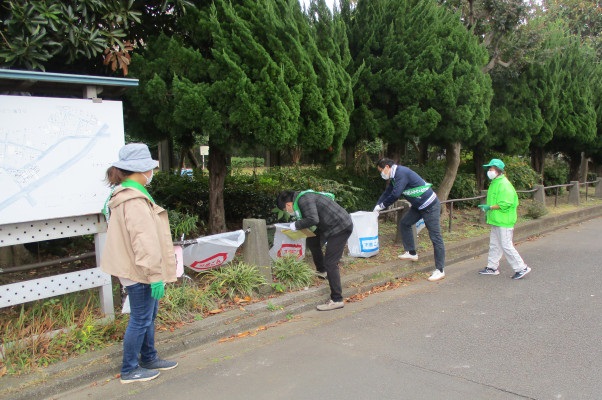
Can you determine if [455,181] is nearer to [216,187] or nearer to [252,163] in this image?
[252,163]

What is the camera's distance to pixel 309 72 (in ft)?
19.2

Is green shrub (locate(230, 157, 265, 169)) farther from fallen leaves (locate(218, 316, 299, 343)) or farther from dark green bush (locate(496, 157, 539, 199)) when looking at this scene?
dark green bush (locate(496, 157, 539, 199))

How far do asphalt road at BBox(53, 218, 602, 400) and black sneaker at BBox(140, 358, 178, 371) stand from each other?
48 mm

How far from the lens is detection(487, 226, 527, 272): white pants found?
6.43 metres

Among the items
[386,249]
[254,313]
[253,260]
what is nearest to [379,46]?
[386,249]

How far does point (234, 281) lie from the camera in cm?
516

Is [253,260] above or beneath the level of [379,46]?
beneath

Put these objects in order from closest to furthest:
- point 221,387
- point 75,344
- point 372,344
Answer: point 221,387
point 75,344
point 372,344

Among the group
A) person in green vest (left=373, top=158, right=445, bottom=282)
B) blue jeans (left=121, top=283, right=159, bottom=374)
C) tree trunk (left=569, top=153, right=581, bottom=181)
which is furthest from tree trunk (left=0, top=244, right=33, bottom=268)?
tree trunk (left=569, top=153, right=581, bottom=181)

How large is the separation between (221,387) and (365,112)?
5.62 m

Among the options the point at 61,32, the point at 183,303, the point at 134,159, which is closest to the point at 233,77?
the point at 61,32

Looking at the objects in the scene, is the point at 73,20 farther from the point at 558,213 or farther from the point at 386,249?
the point at 558,213

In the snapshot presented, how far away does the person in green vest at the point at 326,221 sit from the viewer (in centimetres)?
501

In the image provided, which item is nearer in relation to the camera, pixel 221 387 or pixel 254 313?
pixel 221 387
